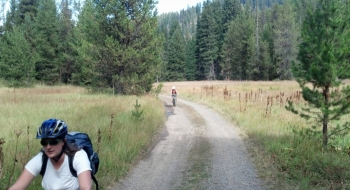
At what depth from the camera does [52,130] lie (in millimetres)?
2807

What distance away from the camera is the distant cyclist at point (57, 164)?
2.81 meters

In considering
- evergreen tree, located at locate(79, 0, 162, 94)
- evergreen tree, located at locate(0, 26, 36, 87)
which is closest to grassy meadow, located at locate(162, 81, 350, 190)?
evergreen tree, located at locate(79, 0, 162, 94)

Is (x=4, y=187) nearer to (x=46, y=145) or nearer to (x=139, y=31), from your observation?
(x=46, y=145)

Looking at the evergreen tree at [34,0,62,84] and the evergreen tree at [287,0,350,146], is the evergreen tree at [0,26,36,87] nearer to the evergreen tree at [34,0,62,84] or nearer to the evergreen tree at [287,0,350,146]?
the evergreen tree at [34,0,62,84]

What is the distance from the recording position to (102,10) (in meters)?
20.0

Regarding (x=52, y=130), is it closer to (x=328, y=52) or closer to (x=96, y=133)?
(x=96, y=133)

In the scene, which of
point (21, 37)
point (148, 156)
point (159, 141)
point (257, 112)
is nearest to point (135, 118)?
point (159, 141)

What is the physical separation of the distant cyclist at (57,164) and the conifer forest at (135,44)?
23.7 ft

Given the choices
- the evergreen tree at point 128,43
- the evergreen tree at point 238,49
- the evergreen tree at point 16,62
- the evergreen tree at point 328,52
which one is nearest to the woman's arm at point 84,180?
the evergreen tree at point 328,52

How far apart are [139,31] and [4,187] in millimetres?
16517

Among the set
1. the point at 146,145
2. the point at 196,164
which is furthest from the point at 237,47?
the point at 196,164

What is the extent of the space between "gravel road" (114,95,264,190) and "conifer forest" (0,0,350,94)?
10.3 ft

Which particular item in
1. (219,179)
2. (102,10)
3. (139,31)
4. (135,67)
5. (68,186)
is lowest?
(219,179)

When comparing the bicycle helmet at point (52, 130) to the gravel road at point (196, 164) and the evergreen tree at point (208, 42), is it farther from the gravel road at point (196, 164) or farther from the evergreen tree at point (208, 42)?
the evergreen tree at point (208, 42)
